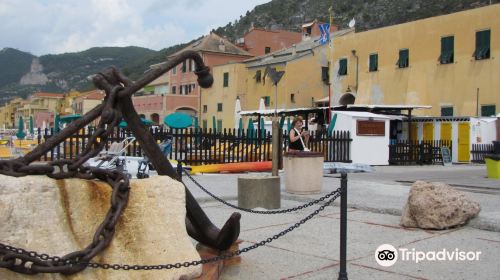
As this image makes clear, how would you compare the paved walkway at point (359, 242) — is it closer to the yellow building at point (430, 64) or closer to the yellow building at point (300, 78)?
the yellow building at point (430, 64)

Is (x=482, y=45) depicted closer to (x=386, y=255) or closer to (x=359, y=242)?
(x=359, y=242)

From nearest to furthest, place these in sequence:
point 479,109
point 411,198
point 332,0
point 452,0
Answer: point 411,198, point 479,109, point 452,0, point 332,0

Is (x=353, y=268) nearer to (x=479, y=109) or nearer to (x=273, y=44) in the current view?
(x=479, y=109)

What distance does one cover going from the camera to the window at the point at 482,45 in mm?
30297

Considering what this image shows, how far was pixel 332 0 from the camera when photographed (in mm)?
113875

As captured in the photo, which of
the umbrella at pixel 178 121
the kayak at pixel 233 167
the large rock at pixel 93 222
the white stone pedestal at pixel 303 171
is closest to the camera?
the large rock at pixel 93 222

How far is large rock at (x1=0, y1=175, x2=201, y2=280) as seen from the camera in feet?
12.2

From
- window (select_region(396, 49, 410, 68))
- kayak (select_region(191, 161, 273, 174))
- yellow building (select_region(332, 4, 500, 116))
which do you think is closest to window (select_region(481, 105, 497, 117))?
yellow building (select_region(332, 4, 500, 116))

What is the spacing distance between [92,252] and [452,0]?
289 feet

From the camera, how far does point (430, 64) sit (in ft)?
111

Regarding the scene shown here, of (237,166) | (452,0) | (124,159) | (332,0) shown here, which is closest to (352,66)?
(237,166)

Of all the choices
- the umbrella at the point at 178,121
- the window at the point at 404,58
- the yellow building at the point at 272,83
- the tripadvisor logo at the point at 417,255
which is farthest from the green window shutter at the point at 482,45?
the tripadvisor logo at the point at 417,255

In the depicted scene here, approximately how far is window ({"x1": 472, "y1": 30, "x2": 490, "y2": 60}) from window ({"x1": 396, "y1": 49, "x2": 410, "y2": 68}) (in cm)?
494

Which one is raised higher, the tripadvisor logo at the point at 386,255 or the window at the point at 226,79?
the window at the point at 226,79
